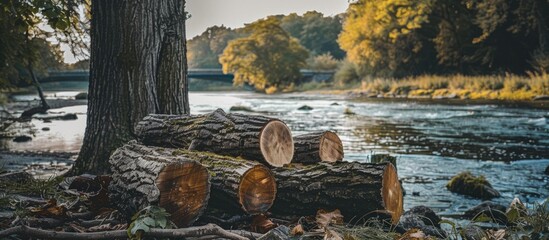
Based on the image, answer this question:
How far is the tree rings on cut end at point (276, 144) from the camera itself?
389 cm

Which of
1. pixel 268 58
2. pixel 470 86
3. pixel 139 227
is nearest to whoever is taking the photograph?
pixel 139 227

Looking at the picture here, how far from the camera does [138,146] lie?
4242 millimetres

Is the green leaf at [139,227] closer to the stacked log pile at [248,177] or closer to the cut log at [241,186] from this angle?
the stacked log pile at [248,177]

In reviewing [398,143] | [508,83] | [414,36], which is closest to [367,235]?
[398,143]

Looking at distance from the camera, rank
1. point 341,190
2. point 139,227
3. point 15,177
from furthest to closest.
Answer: point 15,177, point 341,190, point 139,227

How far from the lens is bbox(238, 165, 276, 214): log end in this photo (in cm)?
347

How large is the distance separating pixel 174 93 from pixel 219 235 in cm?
301

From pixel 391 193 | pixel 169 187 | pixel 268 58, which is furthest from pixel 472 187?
pixel 268 58

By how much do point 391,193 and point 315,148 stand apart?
84 centimetres

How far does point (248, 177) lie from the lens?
3.48 m

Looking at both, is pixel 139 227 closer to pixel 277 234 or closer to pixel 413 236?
pixel 277 234

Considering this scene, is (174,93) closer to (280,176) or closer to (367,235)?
(280,176)

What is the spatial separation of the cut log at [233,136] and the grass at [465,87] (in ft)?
75.3

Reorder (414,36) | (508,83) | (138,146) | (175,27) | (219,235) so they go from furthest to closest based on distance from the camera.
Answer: (414,36) → (508,83) → (175,27) → (138,146) → (219,235)
